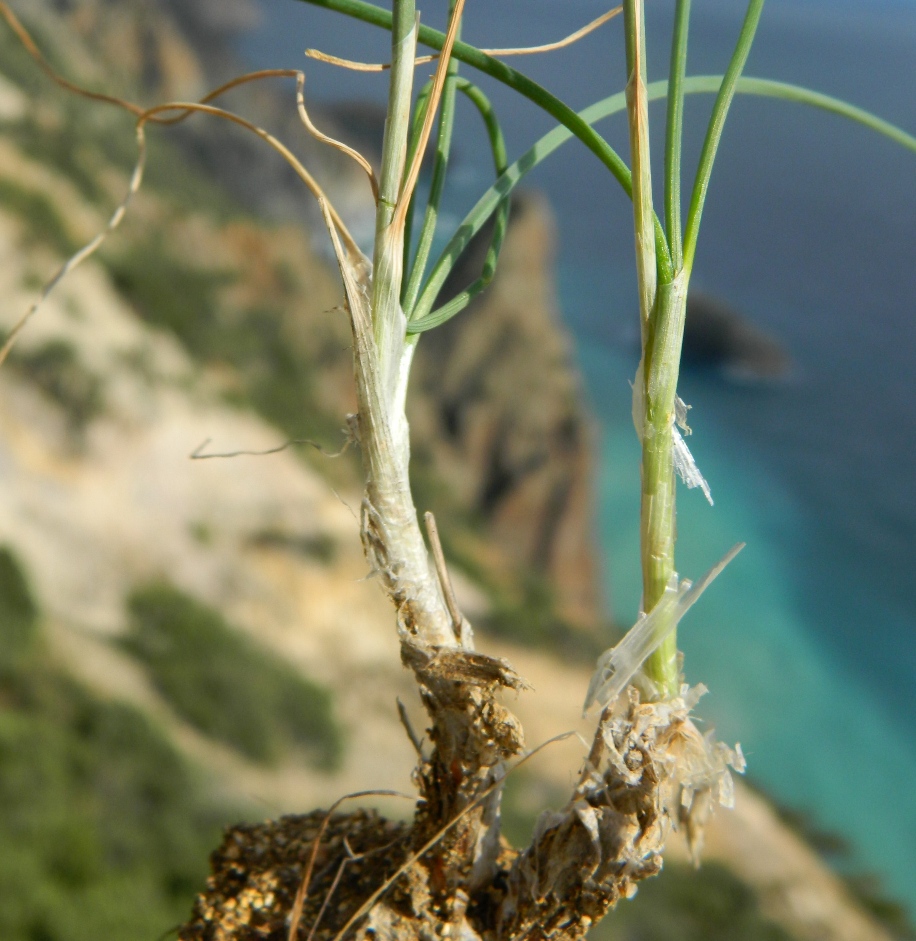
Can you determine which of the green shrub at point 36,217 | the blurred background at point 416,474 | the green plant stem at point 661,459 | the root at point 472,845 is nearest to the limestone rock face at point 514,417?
the blurred background at point 416,474

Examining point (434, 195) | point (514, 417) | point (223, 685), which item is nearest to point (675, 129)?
point (434, 195)

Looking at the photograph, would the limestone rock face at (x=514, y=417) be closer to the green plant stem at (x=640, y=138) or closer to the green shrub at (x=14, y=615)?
the green shrub at (x=14, y=615)

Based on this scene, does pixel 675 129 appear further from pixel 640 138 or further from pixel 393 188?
pixel 393 188

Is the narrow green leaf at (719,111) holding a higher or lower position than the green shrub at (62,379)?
lower

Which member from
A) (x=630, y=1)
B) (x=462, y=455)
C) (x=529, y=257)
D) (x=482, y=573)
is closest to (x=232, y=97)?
(x=529, y=257)

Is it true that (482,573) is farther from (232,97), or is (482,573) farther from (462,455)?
(232,97)

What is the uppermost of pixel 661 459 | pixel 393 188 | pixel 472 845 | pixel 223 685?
pixel 223 685

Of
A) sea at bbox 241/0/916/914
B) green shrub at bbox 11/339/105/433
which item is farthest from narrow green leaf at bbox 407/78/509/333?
sea at bbox 241/0/916/914

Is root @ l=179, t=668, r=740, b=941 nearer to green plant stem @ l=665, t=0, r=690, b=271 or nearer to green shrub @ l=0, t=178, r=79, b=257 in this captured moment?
green plant stem @ l=665, t=0, r=690, b=271
